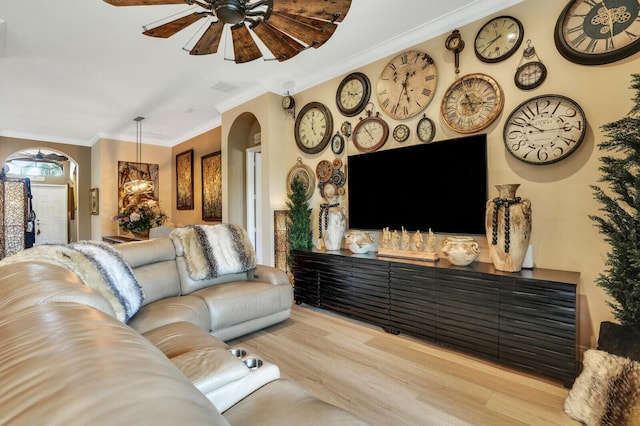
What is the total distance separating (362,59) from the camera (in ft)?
11.5

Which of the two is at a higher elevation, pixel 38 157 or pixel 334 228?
pixel 38 157

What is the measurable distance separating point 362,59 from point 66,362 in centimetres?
375

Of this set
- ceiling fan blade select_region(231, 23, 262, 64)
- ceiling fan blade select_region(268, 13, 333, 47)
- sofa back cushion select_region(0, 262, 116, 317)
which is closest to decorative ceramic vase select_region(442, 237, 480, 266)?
ceiling fan blade select_region(268, 13, 333, 47)

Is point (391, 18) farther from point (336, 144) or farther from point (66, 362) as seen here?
point (66, 362)

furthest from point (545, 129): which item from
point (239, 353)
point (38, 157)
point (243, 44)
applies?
point (38, 157)

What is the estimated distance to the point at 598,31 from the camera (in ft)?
7.11

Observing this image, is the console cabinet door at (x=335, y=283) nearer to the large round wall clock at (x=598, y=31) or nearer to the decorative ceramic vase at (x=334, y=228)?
the decorative ceramic vase at (x=334, y=228)

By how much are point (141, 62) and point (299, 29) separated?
2.51 meters

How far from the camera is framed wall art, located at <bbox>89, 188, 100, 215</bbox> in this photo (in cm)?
642

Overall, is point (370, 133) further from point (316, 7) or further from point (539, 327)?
point (539, 327)

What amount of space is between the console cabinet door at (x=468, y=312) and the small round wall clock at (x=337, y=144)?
1.96 metres

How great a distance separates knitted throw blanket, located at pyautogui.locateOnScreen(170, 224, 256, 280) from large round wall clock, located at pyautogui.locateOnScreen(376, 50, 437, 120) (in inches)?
84.6

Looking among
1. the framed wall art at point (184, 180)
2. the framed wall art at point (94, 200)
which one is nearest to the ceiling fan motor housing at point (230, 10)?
the framed wall art at point (184, 180)

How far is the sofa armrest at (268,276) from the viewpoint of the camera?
304 centimetres
